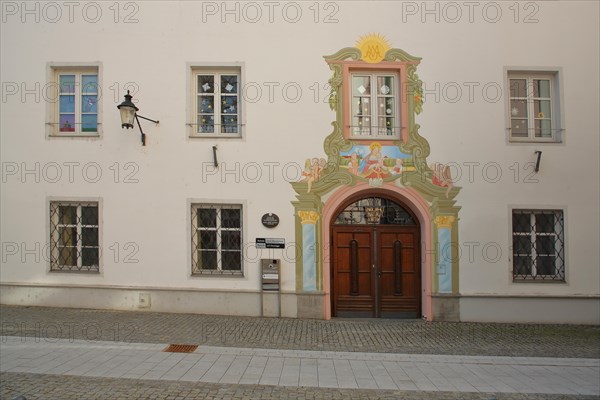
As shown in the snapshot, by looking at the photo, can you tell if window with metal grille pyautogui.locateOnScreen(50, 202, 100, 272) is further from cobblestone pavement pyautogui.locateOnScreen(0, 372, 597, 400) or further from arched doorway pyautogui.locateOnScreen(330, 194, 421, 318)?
arched doorway pyautogui.locateOnScreen(330, 194, 421, 318)

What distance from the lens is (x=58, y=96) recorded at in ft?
36.2

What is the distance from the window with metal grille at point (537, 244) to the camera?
10688 millimetres

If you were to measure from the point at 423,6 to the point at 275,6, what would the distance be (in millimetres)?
3361

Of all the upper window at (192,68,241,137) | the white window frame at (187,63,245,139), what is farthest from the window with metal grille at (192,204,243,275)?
the upper window at (192,68,241,137)

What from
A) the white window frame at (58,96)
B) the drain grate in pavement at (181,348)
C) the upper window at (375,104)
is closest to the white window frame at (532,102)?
the upper window at (375,104)

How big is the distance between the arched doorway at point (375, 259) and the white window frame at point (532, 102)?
3.14 meters

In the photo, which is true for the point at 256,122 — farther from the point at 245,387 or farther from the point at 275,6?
the point at 245,387

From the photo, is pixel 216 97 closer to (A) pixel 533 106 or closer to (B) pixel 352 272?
(B) pixel 352 272

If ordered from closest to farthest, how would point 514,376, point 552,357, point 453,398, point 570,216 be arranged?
point 453,398 → point 514,376 → point 552,357 → point 570,216

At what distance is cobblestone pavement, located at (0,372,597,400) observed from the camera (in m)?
5.70

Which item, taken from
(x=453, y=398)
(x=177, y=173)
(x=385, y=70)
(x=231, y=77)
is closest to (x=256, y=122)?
(x=231, y=77)

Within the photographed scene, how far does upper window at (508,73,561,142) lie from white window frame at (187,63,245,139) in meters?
6.18

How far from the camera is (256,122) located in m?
10.6

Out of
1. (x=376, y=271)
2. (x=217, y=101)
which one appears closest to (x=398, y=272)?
(x=376, y=271)
